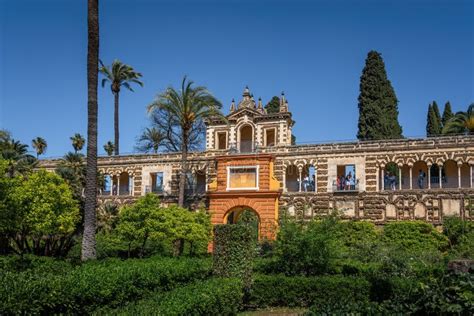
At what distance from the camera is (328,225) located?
21.1 metres

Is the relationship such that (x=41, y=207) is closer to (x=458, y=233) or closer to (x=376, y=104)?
(x=458, y=233)

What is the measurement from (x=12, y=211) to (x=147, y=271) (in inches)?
459

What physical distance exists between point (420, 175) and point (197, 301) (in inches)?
1010

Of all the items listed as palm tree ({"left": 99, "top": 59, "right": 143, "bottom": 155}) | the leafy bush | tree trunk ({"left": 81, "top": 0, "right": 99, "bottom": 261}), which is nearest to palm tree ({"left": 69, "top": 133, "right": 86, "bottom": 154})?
palm tree ({"left": 99, "top": 59, "right": 143, "bottom": 155})

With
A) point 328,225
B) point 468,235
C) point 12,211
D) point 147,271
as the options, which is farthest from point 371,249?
point 12,211

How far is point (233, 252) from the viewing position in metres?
16.7

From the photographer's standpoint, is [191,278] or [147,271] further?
[191,278]

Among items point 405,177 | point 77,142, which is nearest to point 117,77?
point 77,142

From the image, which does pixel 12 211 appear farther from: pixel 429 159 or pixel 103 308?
pixel 429 159

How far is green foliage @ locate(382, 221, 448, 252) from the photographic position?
30000 millimetres

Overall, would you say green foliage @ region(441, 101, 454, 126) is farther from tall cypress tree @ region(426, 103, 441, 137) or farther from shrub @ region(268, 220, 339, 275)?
shrub @ region(268, 220, 339, 275)

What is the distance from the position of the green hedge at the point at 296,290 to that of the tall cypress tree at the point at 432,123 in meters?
Result: 33.6

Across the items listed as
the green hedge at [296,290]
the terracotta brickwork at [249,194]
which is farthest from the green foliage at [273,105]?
the green hedge at [296,290]

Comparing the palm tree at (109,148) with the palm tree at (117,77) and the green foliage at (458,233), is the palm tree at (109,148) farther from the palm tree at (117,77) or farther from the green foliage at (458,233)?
the green foliage at (458,233)
